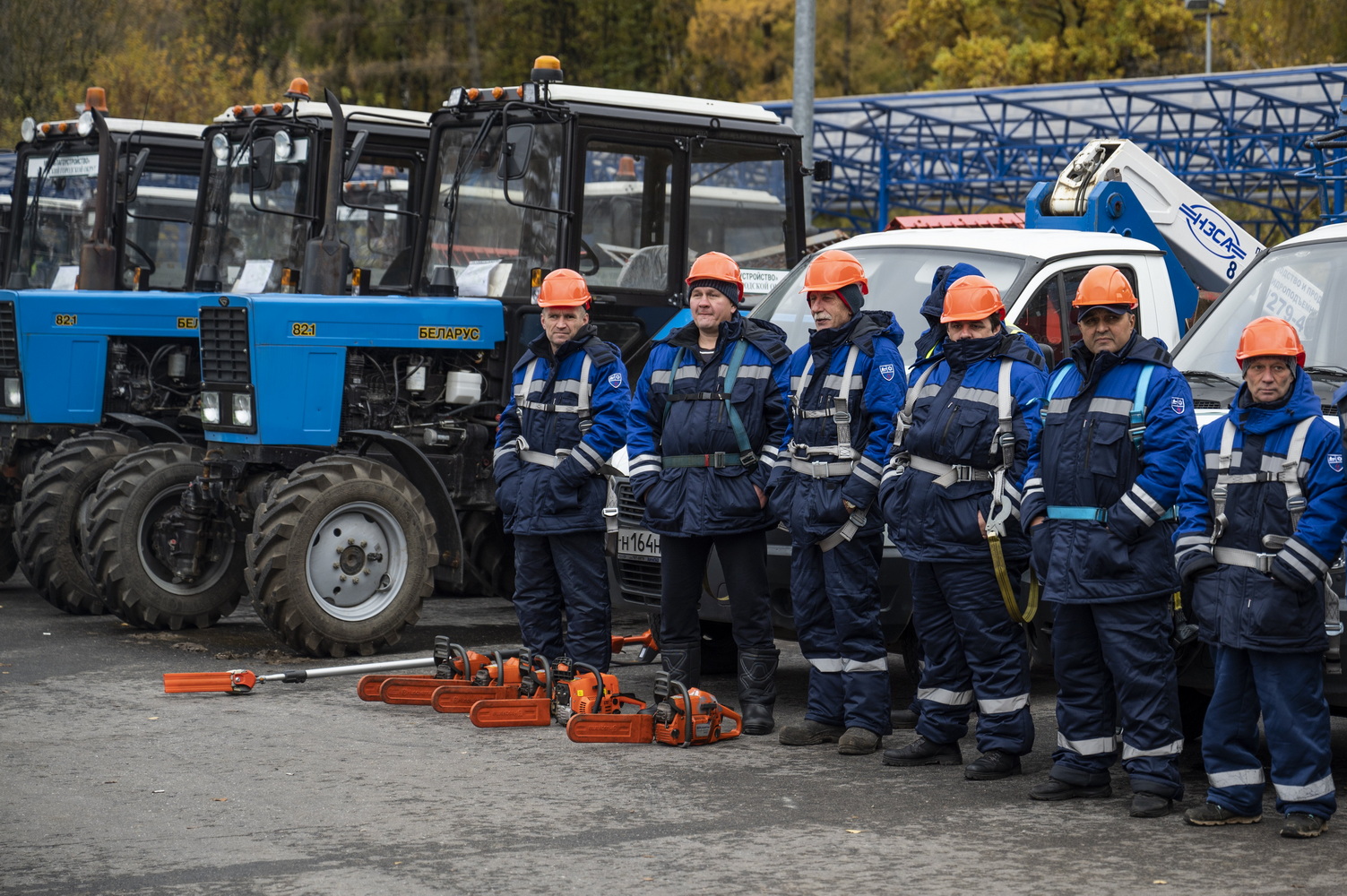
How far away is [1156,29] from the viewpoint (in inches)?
1612

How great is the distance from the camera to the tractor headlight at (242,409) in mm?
9875

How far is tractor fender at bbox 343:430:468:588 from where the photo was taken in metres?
9.97

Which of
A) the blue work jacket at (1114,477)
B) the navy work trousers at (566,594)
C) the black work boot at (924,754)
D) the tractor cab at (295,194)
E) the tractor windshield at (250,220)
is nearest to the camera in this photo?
the blue work jacket at (1114,477)

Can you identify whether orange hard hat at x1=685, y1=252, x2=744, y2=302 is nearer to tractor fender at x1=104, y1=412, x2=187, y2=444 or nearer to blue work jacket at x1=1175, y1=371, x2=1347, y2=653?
blue work jacket at x1=1175, y1=371, x2=1347, y2=653

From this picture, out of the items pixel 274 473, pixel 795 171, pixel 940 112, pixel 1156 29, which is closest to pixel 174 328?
pixel 274 473

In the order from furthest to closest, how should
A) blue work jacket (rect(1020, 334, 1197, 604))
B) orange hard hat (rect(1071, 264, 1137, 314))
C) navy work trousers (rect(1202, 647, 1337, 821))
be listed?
orange hard hat (rect(1071, 264, 1137, 314)) < blue work jacket (rect(1020, 334, 1197, 604)) < navy work trousers (rect(1202, 647, 1337, 821))

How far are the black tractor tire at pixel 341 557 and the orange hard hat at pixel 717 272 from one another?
256 cm

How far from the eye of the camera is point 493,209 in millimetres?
10367

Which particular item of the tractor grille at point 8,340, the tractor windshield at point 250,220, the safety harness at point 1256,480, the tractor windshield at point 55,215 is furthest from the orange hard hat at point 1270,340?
the tractor windshield at point 55,215

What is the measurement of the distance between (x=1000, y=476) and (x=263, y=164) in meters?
6.77

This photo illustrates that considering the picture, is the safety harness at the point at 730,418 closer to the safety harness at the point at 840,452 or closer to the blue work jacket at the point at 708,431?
the blue work jacket at the point at 708,431

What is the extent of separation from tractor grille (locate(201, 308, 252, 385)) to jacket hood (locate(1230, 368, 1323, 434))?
5736mm

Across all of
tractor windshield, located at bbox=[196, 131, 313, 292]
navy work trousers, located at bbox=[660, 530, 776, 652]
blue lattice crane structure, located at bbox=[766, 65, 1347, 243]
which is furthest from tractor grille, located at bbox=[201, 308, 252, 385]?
blue lattice crane structure, located at bbox=[766, 65, 1347, 243]

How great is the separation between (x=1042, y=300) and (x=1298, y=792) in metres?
3.12
